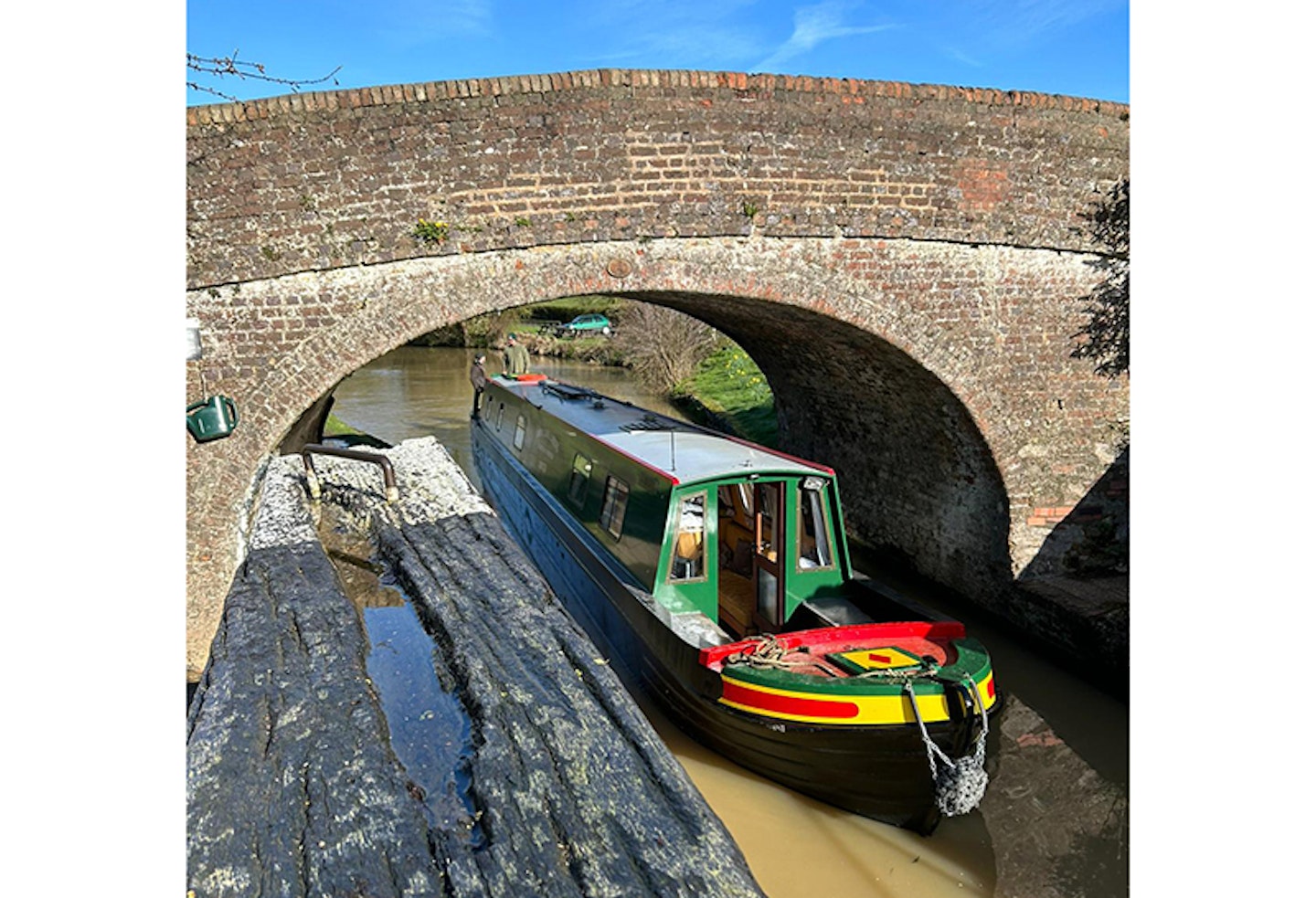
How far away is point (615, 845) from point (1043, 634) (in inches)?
257

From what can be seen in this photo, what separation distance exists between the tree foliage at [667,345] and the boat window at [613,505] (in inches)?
559

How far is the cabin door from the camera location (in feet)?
19.3

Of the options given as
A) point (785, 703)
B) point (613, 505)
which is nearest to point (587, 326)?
point (613, 505)

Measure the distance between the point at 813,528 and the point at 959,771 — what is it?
6.63ft

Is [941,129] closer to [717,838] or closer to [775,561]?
[775,561]

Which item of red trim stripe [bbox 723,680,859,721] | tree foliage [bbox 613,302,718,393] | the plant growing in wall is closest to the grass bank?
tree foliage [bbox 613,302,718,393]

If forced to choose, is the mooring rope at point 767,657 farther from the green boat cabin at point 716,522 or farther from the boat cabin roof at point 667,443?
the boat cabin roof at point 667,443

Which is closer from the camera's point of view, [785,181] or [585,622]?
[785,181]

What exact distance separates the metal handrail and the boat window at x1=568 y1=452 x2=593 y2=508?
3057mm

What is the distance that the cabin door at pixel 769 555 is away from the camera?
231 inches

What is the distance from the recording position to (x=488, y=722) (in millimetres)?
1857

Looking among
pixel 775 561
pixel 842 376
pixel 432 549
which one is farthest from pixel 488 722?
pixel 842 376

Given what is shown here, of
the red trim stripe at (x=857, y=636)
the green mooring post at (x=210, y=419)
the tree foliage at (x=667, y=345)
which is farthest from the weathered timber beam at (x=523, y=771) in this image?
the tree foliage at (x=667, y=345)

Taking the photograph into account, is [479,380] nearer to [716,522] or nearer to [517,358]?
[517,358]
